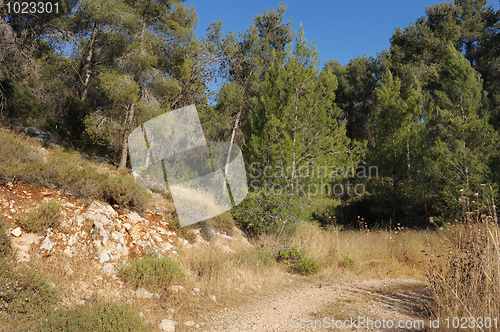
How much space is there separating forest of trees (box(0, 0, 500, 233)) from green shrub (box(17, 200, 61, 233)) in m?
5.93

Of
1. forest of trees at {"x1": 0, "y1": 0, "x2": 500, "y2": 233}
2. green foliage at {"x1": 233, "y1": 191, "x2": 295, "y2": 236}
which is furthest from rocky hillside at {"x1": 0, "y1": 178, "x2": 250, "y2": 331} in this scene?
forest of trees at {"x1": 0, "y1": 0, "x2": 500, "y2": 233}

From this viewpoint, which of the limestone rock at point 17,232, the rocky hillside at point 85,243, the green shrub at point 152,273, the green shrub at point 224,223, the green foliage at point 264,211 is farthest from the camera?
the green foliage at point 264,211

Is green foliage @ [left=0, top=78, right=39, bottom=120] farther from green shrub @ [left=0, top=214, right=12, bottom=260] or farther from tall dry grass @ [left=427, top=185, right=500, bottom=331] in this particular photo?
tall dry grass @ [left=427, top=185, right=500, bottom=331]

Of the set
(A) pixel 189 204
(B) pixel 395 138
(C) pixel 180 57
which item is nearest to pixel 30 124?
(C) pixel 180 57

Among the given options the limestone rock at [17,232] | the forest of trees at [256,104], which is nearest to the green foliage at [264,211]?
the forest of trees at [256,104]

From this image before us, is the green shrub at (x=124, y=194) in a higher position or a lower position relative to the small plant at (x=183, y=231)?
higher

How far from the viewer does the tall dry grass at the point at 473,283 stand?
325cm

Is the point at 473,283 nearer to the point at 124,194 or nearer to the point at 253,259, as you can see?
the point at 253,259

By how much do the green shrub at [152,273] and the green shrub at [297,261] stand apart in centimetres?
317

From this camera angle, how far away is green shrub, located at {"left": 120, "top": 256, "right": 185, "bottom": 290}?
461cm

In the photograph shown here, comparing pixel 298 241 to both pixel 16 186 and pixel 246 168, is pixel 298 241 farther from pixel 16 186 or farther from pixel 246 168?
pixel 16 186

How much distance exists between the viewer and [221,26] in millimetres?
14297

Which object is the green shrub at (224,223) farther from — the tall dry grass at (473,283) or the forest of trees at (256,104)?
the tall dry grass at (473,283)

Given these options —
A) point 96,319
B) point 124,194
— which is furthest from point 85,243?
point 96,319
